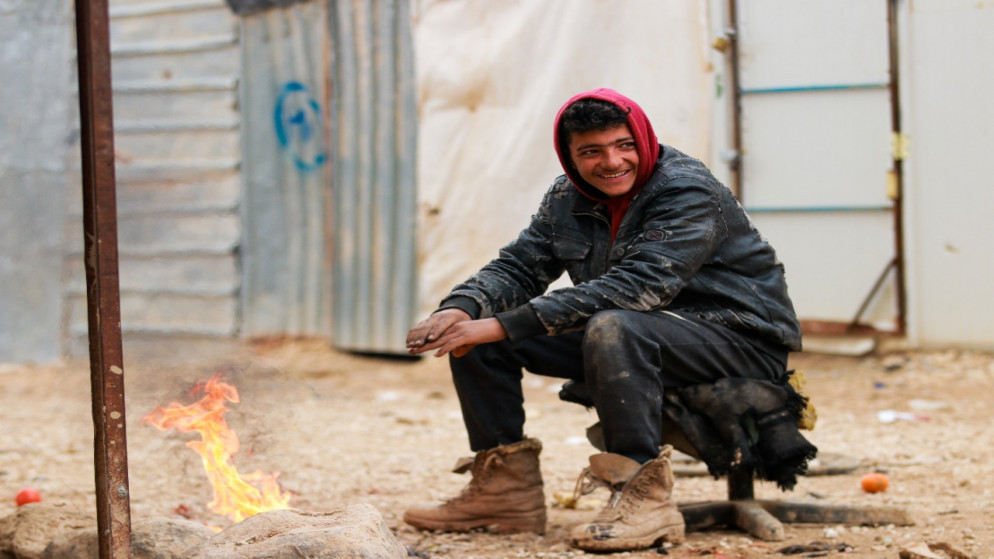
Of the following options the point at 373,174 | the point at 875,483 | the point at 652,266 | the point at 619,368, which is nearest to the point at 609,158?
the point at 652,266

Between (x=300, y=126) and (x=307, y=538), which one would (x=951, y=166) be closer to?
(x=300, y=126)

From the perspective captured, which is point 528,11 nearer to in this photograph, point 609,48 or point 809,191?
point 609,48

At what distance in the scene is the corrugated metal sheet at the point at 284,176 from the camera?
8039 mm

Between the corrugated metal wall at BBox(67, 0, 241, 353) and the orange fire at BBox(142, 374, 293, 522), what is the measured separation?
205 inches

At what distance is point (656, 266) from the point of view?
301cm

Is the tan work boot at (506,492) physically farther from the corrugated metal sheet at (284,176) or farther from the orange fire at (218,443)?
the corrugated metal sheet at (284,176)

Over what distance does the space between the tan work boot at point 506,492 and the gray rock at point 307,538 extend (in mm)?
732

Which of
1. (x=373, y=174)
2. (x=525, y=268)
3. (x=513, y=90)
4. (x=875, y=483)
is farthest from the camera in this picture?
(x=373, y=174)

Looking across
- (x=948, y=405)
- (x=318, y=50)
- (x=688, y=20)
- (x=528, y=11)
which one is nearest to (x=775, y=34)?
(x=688, y=20)

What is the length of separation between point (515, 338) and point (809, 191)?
13.9 ft

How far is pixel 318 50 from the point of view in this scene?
7.96 meters

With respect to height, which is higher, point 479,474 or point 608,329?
point 608,329

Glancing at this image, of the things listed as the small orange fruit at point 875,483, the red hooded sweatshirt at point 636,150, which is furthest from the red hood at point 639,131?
the small orange fruit at point 875,483

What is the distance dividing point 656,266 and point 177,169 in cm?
616
